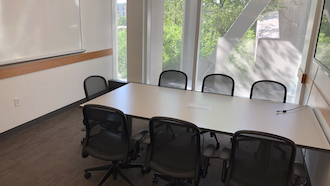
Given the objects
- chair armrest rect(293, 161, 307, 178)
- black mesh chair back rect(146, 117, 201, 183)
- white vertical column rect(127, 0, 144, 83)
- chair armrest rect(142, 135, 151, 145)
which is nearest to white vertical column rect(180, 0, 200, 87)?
white vertical column rect(127, 0, 144, 83)

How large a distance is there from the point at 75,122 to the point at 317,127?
374 centimetres

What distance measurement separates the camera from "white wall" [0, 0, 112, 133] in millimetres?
3970

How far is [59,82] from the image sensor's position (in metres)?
4.89

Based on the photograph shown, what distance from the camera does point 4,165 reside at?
3252 mm

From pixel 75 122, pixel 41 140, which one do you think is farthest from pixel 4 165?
pixel 75 122

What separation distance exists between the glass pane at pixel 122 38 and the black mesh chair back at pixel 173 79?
2.37m

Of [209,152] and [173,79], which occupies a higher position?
[173,79]

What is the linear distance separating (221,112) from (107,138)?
4.55 ft

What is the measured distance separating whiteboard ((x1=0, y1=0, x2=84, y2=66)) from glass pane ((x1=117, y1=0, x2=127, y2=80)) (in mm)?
1267

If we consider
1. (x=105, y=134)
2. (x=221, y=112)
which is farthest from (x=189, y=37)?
(x=105, y=134)

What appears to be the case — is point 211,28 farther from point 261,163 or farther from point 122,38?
point 261,163

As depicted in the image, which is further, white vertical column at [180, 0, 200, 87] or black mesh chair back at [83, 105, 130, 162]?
white vertical column at [180, 0, 200, 87]

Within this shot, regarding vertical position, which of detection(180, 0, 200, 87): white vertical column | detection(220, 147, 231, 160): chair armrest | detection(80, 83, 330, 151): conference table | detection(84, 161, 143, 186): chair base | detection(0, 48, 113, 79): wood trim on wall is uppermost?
detection(180, 0, 200, 87): white vertical column

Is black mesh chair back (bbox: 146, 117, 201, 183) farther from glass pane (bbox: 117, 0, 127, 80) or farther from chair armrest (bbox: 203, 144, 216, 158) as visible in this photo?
glass pane (bbox: 117, 0, 127, 80)
